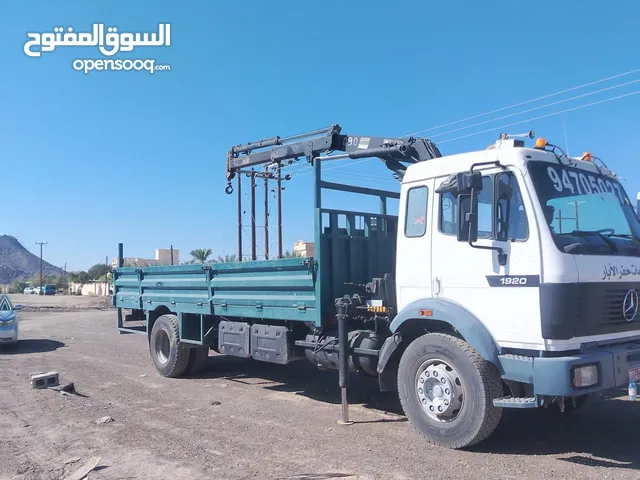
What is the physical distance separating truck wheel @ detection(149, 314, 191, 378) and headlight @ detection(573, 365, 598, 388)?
22.5 feet

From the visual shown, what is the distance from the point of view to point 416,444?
18.6 ft

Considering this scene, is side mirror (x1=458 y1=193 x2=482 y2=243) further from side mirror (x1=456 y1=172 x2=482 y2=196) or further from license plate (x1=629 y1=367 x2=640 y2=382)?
license plate (x1=629 y1=367 x2=640 y2=382)

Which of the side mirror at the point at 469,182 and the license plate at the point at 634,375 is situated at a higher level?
the side mirror at the point at 469,182

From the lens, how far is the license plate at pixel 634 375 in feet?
16.6

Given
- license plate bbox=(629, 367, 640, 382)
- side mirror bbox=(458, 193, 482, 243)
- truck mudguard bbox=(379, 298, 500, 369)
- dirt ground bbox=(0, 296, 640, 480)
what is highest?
side mirror bbox=(458, 193, 482, 243)

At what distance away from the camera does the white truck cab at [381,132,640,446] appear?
4.85m

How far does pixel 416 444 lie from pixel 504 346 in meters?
1.40

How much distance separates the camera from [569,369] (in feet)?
15.4

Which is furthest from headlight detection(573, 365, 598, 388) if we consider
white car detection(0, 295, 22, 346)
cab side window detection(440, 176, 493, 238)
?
white car detection(0, 295, 22, 346)

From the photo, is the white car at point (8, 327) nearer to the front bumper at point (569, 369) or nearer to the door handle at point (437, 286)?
the door handle at point (437, 286)

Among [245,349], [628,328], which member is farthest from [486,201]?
[245,349]

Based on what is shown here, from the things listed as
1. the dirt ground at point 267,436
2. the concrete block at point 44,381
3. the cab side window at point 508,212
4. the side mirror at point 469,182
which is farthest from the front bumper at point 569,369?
the concrete block at point 44,381

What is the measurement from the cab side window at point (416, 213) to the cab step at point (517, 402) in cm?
187

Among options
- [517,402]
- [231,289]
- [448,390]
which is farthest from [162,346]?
[517,402]
